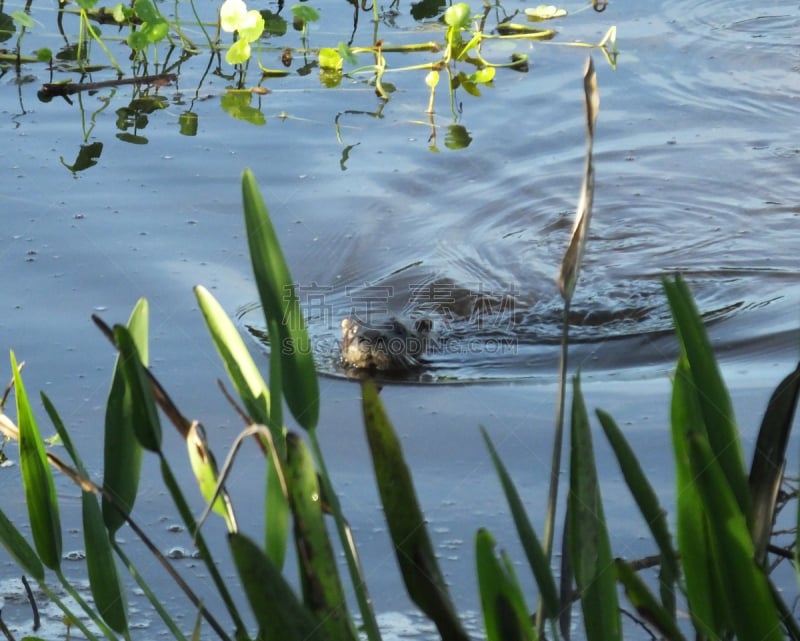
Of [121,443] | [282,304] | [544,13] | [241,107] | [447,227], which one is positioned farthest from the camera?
[544,13]

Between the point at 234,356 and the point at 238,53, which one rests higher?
the point at 238,53

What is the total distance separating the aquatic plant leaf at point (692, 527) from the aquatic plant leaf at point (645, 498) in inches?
1.5

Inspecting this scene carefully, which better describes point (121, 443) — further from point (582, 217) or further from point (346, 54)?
point (346, 54)

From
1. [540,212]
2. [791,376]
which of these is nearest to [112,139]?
[540,212]

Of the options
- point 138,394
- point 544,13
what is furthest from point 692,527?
point 544,13

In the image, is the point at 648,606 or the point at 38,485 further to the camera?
the point at 38,485

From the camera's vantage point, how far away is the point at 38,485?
1.76 metres

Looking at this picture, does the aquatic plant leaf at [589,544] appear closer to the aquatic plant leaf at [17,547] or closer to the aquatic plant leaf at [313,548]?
the aquatic plant leaf at [313,548]

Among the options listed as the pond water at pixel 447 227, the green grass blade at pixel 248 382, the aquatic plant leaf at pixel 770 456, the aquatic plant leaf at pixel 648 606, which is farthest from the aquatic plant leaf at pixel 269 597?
the pond water at pixel 447 227

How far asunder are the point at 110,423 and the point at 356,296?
12.4ft

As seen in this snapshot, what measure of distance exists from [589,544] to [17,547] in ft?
2.80

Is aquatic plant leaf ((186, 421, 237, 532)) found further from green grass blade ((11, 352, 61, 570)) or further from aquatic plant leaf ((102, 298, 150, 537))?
green grass blade ((11, 352, 61, 570))

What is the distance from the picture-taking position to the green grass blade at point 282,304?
1452 millimetres

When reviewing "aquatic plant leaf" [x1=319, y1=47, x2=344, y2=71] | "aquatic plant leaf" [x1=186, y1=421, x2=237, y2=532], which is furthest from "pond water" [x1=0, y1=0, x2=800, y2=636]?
"aquatic plant leaf" [x1=186, y1=421, x2=237, y2=532]
